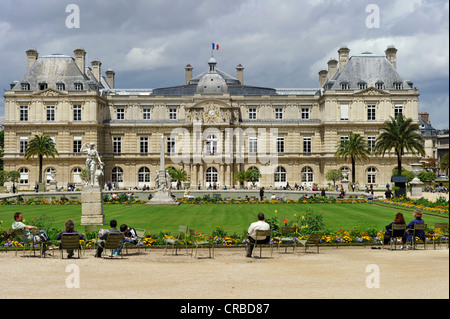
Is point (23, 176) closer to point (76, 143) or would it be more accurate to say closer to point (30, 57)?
point (76, 143)

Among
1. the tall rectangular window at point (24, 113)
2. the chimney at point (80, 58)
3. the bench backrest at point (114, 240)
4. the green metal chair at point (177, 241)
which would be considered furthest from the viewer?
the chimney at point (80, 58)

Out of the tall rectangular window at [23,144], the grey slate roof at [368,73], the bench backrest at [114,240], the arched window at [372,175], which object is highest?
the grey slate roof at [368,73]

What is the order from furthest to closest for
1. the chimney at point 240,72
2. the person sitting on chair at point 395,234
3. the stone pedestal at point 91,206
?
the chimney at point 240,72 < the stone pedestal at point 91,206 < the person sitting on chair at point 395,234

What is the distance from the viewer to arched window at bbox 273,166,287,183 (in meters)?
78.1

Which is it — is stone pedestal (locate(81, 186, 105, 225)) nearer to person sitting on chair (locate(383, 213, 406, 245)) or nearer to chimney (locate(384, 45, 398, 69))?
person sitting on chair (locate(383, 213, 406, 245))

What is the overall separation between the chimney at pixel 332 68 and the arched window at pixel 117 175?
35.0m

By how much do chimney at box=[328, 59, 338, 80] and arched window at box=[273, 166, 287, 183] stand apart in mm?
16885

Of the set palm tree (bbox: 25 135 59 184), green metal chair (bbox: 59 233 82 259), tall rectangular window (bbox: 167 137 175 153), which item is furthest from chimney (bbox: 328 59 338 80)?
green metal chair (bbox: 59 233 82 259)

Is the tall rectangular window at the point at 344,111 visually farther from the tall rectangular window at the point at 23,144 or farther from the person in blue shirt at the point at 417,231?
the person in blue shirt at the point at 417,231

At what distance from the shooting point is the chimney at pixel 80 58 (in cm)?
8044

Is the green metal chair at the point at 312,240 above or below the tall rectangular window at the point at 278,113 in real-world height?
below

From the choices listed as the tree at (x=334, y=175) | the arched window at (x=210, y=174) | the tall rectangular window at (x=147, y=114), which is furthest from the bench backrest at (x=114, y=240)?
the tall rectangular window at (x=147, y=114)
